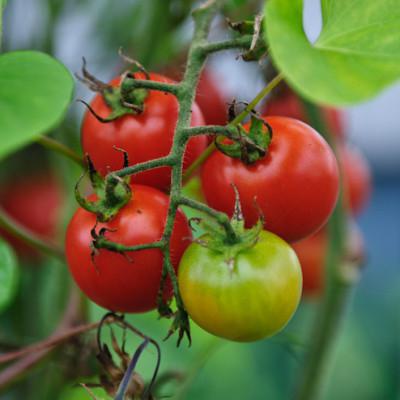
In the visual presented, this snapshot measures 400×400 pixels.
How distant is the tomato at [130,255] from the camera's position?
46 centimetres

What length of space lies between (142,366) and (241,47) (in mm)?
694

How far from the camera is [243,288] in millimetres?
415

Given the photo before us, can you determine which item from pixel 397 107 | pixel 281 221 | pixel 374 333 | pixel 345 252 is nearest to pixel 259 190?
pixel 281 221

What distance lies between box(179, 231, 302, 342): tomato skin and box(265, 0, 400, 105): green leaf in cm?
10

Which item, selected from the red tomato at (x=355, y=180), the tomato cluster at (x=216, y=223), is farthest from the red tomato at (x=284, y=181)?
Answer: the red tomato at (x=355, y=180)

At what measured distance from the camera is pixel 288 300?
1.40 ft

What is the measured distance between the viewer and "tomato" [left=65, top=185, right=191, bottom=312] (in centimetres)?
46

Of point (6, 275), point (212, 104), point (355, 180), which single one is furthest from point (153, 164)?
point (355, 180)

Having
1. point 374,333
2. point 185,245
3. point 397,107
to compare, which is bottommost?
point 397,107

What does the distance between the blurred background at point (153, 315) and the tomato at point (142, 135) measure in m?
0.07

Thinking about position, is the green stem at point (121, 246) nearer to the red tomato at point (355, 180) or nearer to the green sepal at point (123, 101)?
the green sepal at point (123, 101)

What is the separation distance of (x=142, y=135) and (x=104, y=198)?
0.05 metres

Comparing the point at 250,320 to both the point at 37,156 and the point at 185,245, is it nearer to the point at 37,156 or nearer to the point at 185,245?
the point at 185,245

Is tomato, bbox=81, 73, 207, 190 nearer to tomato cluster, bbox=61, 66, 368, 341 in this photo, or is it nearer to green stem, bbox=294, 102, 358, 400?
tomato cluster, bbox=61, 66, 368, 341
